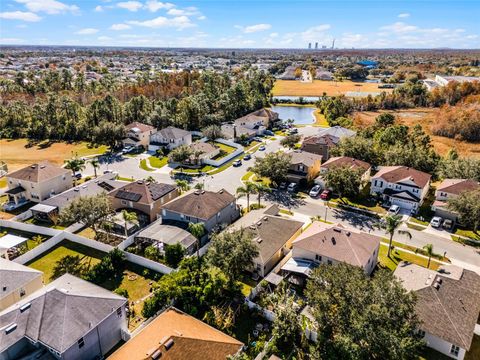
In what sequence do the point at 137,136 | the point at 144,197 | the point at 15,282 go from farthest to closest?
the point at 137,136 < the point at 144,197 < the point at 15,282

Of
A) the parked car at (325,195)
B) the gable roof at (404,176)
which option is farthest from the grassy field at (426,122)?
the parked car at (325,195)

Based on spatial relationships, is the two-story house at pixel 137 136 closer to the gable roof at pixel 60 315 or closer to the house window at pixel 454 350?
the gable roof at pixel 60 315

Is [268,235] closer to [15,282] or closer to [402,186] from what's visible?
[15,282]

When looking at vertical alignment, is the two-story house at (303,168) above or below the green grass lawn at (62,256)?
above

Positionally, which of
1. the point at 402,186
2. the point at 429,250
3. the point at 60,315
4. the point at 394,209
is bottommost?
the point at 394,209

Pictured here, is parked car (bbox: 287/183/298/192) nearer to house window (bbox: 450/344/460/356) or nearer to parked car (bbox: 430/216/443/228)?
parked car (bbox: 430/216/443/228)

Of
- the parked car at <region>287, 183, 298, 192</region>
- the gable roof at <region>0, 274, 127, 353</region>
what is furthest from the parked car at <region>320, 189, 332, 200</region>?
the gable roof at <region>0, 274, 127, 353</region>

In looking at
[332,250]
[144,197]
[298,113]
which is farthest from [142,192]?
[298,113]
